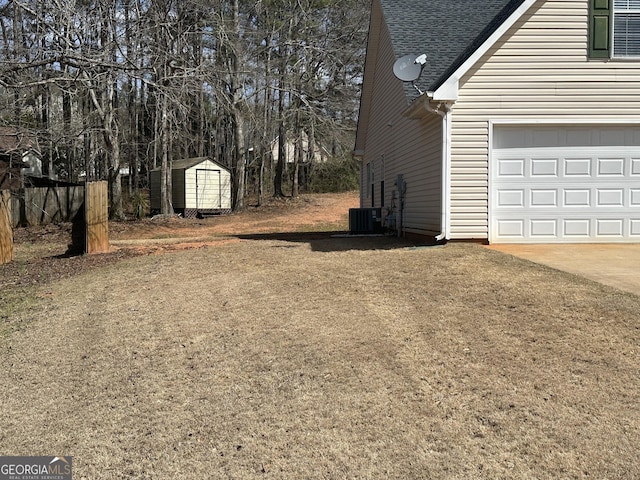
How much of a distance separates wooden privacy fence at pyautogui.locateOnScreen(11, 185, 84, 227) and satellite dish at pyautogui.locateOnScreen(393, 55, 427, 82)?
49.4ft

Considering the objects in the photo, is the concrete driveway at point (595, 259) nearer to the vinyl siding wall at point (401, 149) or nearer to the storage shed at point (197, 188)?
the vinyl siding wall at point (401, 149)

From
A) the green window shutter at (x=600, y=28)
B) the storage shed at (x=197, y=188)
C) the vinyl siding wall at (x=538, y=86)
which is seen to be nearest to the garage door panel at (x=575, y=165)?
the vinyl siding wall at (x=538, y=86)

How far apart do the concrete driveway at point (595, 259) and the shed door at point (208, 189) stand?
63.5 ft

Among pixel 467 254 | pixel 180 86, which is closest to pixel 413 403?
pixel 467 254

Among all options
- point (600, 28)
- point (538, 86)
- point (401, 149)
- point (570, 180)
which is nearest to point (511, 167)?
point (570, 180)

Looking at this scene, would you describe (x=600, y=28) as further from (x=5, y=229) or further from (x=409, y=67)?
(x=5, y=229)

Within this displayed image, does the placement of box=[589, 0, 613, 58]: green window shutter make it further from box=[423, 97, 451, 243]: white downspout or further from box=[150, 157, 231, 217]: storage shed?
box=[150, 157, 231, 217]: storage shed

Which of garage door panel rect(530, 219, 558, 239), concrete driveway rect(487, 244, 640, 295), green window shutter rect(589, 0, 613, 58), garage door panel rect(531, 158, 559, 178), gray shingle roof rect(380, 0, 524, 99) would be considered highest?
gray shingle roof rect(380, 0, 524, 99)

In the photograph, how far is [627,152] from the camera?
951cm

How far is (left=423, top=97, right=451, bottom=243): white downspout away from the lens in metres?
9.41

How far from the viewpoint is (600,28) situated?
937 centimetres

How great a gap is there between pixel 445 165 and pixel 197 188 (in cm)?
1883

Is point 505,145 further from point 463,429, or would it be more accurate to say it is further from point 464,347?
point 463,429

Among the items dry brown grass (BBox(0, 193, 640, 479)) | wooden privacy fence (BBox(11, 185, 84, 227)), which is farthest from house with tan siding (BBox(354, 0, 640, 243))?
wooden privacy fence (BBox(11, 185, 84, 227))
